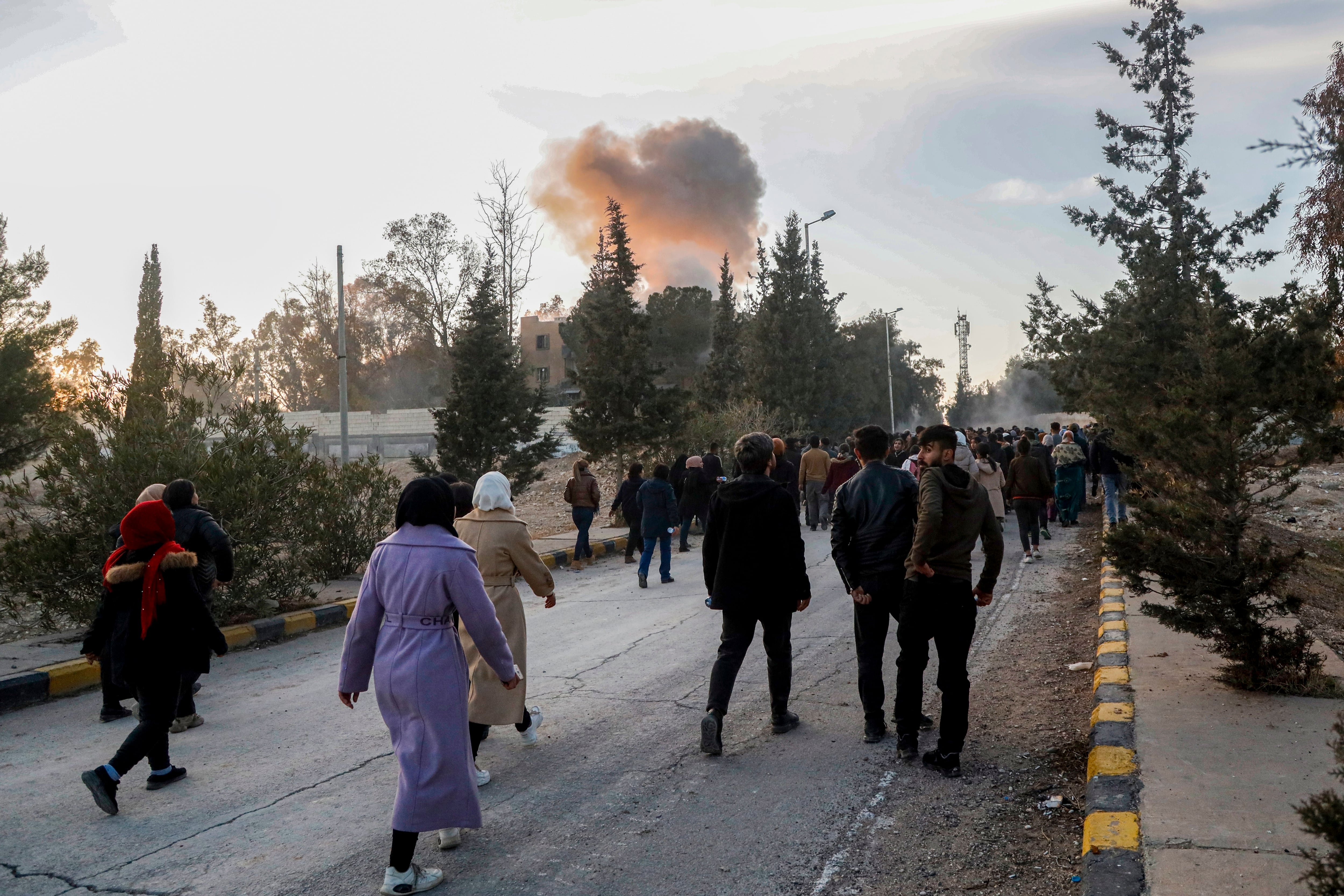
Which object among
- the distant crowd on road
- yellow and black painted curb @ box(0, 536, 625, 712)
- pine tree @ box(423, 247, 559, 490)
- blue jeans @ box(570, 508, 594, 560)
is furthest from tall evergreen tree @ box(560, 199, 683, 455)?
the distant crowd on road

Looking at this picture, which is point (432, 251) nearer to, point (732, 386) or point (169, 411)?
point (732, 386)

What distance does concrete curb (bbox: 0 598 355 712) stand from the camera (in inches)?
302

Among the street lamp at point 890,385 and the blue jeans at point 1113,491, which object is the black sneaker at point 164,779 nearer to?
the blue jeans at point 1113,491

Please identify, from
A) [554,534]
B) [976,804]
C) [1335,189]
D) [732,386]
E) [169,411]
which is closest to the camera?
[976,804]

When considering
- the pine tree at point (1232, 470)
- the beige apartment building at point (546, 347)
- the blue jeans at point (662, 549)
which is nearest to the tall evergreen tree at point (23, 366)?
the blue jeans at point (662, 549)

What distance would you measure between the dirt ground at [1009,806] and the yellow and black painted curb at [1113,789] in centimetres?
11

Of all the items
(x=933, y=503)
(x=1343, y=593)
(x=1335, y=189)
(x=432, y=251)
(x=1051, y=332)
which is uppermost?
(x=432, y=251)

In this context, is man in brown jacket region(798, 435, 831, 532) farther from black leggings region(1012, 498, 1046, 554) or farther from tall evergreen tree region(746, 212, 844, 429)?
tall evergreen tree region(746, 212, 844, 429)

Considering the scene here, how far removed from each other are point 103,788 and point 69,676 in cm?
380

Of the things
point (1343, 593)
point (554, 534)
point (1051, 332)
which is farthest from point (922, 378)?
point (1343, 593)

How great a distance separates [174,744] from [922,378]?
84619 millimetres

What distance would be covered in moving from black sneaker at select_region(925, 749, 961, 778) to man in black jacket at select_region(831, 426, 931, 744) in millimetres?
481

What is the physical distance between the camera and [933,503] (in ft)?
17.3

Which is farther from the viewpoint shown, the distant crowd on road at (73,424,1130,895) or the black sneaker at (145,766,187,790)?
the black sneaker at (145,766,187,790)
